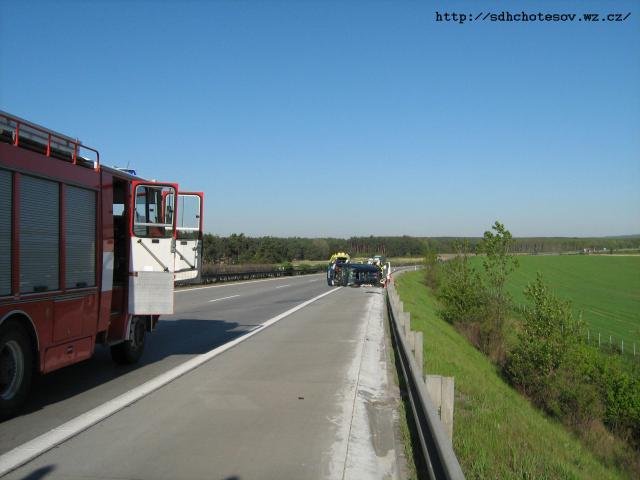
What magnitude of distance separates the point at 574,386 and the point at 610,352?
1502 cm

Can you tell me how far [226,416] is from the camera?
23.0 ft

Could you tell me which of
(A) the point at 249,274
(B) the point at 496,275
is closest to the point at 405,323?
(B) the point at 496,275

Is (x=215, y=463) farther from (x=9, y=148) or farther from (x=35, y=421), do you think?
(x=9, y=148)

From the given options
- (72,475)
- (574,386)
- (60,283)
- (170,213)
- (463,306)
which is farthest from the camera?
(463,306)

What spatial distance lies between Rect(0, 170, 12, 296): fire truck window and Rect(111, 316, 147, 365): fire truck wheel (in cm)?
352

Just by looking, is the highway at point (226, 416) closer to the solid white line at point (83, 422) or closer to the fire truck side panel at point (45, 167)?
the solid white line at point (83, 422)

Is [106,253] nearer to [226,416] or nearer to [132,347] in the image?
[132,347]

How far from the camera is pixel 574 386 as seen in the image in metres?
19.0

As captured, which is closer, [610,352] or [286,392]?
[286,392]

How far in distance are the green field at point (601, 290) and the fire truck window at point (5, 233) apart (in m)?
25.9

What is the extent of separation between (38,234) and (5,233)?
0.67 metres

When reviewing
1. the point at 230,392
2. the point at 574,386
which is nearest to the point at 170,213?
the point at 230,392

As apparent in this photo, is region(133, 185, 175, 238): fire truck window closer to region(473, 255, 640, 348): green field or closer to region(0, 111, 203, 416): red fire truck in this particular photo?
region(0, 111, 203, 416): red fire truck

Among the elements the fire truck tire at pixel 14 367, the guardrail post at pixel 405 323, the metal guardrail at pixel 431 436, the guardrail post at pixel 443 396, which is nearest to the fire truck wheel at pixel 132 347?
the fire truck tire at pixel 14 367
